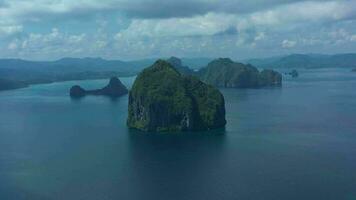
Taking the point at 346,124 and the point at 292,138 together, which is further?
the point at 346,124

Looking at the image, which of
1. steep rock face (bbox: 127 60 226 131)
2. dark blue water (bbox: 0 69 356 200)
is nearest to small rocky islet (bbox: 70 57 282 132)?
steep rock face (bbox: 127 60 226 131)

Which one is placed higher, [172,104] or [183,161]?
[172,104]

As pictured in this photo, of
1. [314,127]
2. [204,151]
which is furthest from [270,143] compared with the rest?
[314,127]

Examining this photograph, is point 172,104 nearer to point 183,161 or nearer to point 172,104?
point 172,104

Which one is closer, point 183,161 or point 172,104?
point 183,161

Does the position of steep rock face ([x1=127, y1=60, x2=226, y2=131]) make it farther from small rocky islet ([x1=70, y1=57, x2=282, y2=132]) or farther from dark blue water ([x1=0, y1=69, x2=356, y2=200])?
dark blue water ([x1=0, y1=69, x2=356, y2=200])

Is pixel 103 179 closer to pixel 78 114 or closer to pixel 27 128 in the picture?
pixel 27 128

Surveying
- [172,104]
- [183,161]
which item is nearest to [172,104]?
[172,104]
